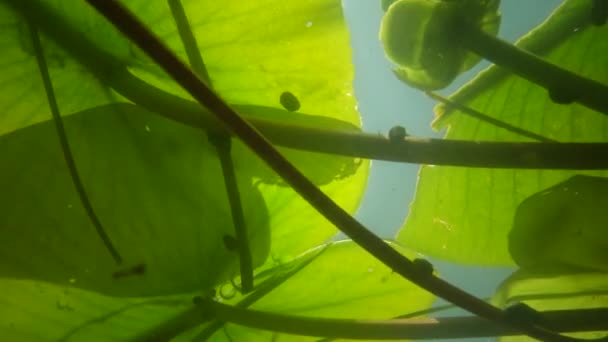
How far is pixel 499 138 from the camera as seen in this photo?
903 millimetres

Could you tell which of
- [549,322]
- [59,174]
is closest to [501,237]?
[549,322]

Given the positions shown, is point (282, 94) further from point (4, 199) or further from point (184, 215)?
point (4, 199)

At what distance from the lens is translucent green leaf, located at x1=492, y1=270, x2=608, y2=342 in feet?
2.86

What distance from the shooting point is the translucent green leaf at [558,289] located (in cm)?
87

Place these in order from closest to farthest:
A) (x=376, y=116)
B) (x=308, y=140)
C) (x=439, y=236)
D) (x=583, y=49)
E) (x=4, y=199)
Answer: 1. (x=308, y=140)
2. (x=4, y=199)
3. (x=583, y=49)
4. (x=439, y=236)
5. (x=376, y=116)

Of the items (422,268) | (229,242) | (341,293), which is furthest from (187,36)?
(341,293)

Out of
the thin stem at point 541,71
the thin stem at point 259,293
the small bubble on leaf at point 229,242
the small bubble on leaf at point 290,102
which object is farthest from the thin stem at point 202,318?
the thin stem at point 541,71

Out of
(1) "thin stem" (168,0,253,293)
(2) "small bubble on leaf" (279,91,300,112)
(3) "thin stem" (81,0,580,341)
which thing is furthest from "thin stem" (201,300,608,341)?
(2) "small bubble on leaf" (279,91,300,112)

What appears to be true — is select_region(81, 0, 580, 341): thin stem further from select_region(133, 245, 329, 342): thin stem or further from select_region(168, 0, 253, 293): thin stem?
select_region(133, 245, 329, 342): thin stem

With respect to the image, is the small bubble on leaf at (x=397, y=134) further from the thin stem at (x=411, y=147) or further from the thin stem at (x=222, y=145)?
the thin stem at (x=222, y=145)

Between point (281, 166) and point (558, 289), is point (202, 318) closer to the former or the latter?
point (281, 166)

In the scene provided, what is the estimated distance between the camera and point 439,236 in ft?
3.12

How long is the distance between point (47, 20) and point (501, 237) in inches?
28.4

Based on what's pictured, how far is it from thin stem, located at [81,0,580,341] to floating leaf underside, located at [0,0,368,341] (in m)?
0.21
